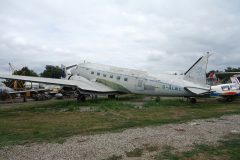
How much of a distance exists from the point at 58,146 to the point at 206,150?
4.49 meters

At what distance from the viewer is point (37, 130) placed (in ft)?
36.1

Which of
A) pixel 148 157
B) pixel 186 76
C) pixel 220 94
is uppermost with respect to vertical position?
pixel 186 76

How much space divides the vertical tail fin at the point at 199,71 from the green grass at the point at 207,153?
1521cm

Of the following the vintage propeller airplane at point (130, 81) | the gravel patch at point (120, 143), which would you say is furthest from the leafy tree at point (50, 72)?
the gravel patch at point (120, 143)

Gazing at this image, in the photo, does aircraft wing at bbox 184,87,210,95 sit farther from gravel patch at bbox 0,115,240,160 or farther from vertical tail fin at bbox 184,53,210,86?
gravel patch at bbox 0,115,240,160

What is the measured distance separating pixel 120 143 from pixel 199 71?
16465mm

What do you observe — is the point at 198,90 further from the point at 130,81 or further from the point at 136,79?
the point at 130,81

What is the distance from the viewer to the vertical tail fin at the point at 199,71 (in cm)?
2276

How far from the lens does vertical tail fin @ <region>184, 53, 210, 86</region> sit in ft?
74.7

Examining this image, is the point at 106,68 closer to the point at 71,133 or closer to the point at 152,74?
the point at 152,74

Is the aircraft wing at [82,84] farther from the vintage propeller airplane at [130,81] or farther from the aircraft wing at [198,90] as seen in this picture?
the aircraft wing at [198,90]

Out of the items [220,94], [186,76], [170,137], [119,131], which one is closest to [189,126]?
[170,137]

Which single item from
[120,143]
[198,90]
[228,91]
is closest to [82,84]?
[198,90]

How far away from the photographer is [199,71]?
904 inches
